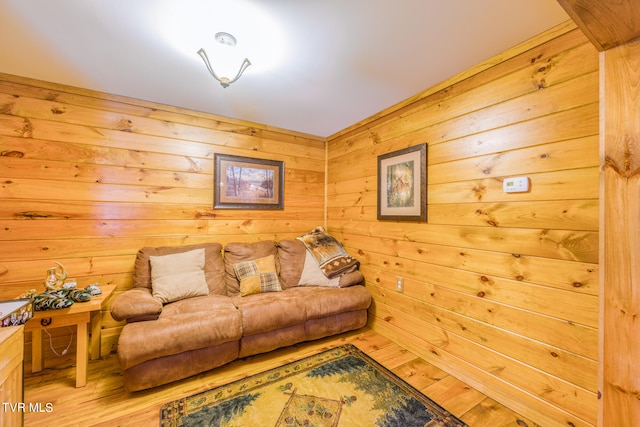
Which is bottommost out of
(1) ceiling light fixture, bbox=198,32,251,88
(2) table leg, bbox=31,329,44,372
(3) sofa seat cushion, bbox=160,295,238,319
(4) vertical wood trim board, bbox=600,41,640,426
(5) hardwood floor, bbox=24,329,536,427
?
(5) hardwood floor, bbox=24,329,536,427

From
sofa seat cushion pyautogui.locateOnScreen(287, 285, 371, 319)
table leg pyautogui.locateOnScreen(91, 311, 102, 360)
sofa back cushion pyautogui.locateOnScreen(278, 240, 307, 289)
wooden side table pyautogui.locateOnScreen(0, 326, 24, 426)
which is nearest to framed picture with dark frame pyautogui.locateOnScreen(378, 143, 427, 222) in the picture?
sofa seat cushion pyautogui.locateOnScreen(287, 285, 371, 319)

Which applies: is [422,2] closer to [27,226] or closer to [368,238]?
[368,238]

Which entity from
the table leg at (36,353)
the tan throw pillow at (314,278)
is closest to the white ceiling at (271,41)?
the tan throw pillow at (314,278)

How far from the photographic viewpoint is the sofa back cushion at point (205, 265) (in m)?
2.33

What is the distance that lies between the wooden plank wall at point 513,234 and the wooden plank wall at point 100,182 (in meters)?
1.97

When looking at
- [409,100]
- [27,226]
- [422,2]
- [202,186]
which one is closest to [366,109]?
[409,100]

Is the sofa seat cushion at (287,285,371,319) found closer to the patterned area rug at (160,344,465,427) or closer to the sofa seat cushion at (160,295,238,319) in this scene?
the patterned area rug at (160,344,465,427)

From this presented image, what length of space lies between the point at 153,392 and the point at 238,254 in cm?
126

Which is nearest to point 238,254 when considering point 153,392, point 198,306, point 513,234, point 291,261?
point 291,261

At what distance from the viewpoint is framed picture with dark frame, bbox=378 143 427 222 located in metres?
2.26

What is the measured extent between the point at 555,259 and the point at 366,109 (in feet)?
6.37

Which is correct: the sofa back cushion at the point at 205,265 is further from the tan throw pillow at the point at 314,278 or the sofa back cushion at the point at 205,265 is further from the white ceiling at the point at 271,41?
the white ceiling at the point at 271,41

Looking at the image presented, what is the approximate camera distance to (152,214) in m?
2.54

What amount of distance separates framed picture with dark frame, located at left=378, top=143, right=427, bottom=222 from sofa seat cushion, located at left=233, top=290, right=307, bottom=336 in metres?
1.19
